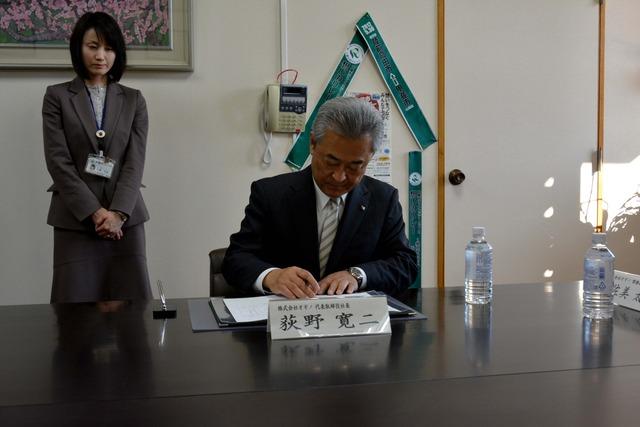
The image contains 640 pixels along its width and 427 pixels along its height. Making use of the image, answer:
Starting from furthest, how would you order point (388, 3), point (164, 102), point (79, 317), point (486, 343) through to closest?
point (388, 3) < point (164, 102) < point (79, 317) < point (486, 343)

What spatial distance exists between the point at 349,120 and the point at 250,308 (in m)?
0.62

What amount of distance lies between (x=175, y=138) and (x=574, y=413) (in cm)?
277

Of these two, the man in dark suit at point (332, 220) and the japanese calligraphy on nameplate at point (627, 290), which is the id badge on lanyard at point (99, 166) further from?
the japanese calligraphy on nameplate at point (627, 290)

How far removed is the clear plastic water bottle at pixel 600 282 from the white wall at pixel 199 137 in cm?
214

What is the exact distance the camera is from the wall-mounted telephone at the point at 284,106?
336 centimetres

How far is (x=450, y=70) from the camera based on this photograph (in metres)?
3.72

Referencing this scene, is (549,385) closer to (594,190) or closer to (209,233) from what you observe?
(209,233)

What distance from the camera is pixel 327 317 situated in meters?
1.36

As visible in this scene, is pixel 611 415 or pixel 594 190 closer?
pixel 611 415

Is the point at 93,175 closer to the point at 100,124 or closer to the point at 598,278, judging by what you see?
the point at 100,124

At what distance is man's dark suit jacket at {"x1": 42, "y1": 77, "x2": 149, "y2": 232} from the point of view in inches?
109

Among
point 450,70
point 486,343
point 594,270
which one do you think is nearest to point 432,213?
point 450,70

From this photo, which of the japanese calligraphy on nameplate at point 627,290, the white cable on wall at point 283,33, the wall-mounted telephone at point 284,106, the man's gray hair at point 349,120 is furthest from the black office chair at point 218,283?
the white cable on wall at point 283,33

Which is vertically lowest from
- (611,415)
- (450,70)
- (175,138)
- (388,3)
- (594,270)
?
(611,415)
